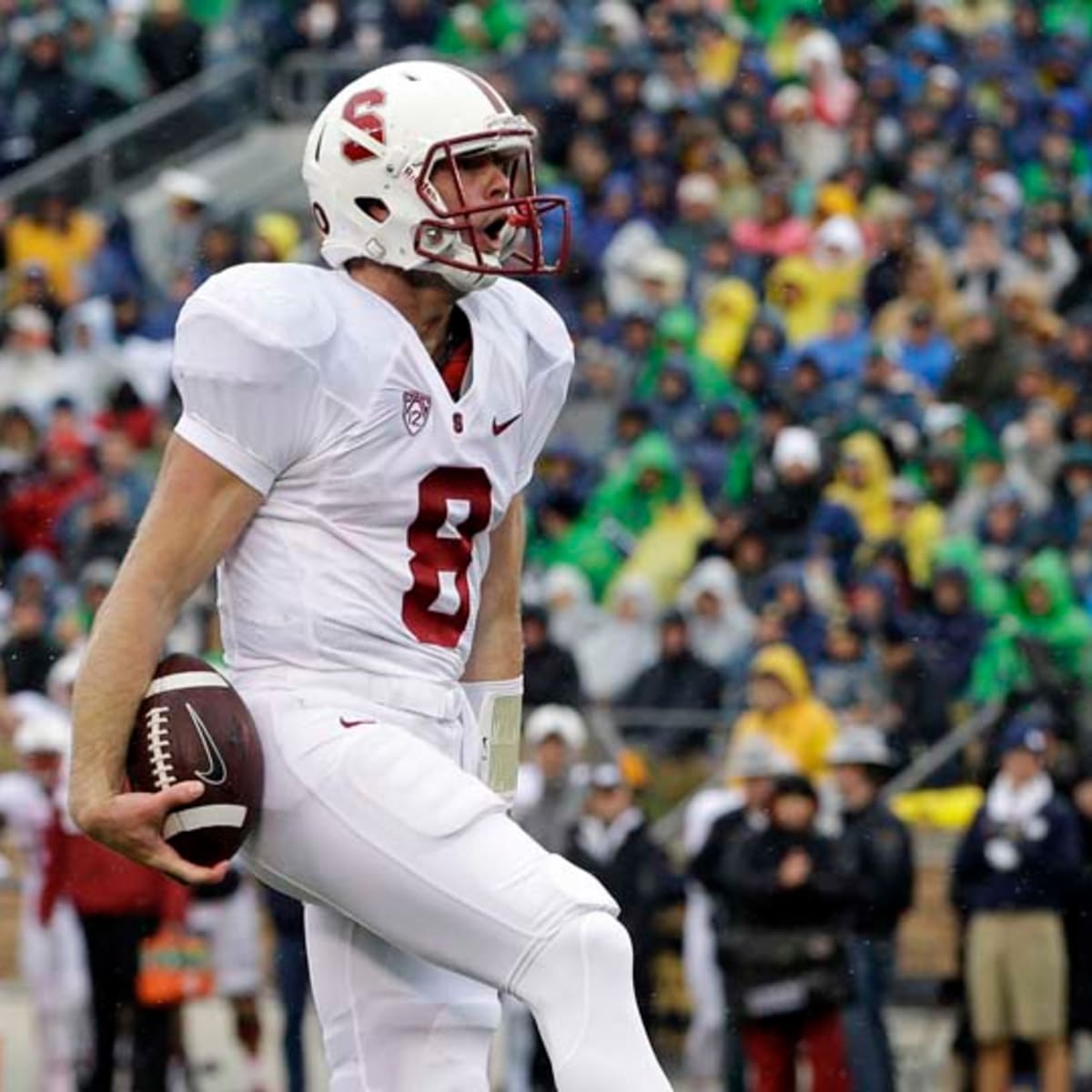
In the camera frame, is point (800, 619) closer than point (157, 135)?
Yes

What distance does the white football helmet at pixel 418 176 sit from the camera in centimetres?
471

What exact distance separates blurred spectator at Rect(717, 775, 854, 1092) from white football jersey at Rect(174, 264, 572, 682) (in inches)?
217

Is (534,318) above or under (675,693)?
above

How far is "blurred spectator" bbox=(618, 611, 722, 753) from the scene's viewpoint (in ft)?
39.9

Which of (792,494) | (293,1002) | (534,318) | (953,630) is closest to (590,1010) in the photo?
(534,318)

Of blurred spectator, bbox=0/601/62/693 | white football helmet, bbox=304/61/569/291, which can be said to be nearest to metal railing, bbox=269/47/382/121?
blurred spectator, bbox=0/601/62/693

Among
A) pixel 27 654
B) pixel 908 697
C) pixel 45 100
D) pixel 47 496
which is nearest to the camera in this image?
pixel 908 697

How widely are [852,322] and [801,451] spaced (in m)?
1.43

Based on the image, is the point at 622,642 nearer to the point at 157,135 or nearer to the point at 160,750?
the point at 157,135

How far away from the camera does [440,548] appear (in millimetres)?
4785

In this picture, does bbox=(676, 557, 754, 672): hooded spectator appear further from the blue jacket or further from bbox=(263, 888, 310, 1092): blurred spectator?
bbox=(263, 888, 310, 1092): blurred spectator

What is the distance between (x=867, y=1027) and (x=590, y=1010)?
19.9 ft

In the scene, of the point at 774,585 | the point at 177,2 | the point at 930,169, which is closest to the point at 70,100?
the point at 177,2

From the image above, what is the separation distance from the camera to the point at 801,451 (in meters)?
13.4
